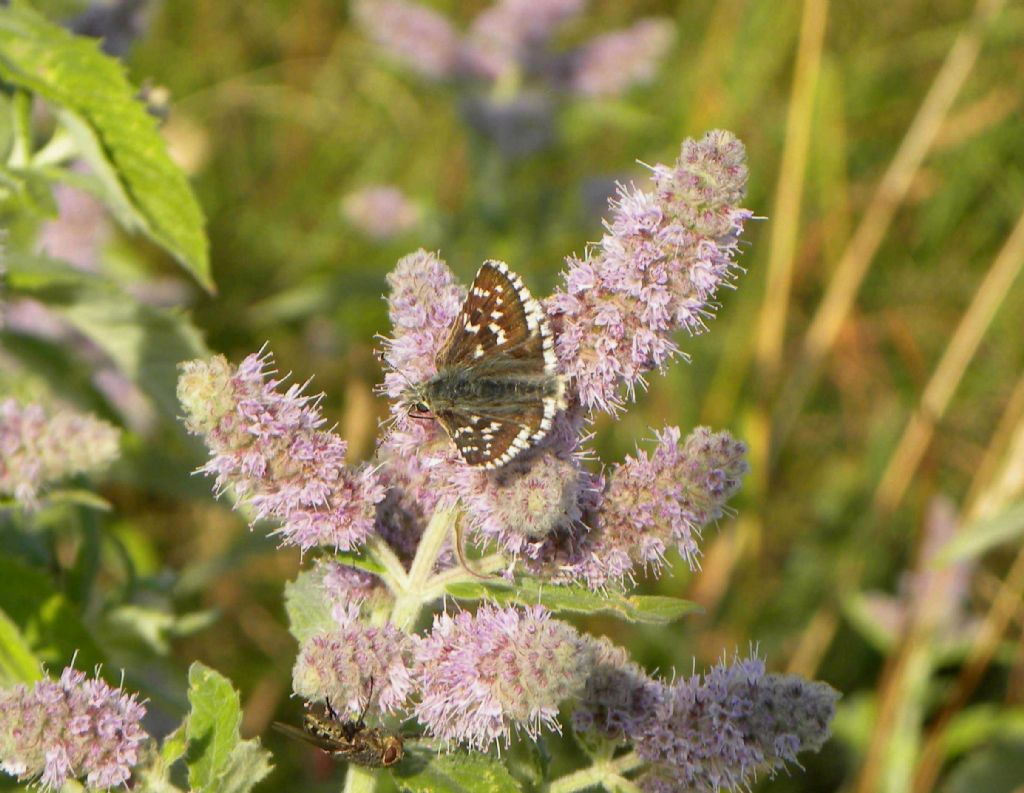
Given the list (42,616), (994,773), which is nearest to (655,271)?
(42,616)

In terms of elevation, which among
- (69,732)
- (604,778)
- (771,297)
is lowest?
(69,732)

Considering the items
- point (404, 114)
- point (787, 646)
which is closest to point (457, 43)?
point (404, 114)

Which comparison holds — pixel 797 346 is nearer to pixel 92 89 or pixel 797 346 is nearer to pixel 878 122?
pixel 878 122

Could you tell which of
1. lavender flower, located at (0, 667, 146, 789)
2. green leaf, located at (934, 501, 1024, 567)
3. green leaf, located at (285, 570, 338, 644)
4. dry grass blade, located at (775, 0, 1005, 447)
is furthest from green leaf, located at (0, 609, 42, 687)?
dry grass blade, located at (775, 0, 1005, 447)

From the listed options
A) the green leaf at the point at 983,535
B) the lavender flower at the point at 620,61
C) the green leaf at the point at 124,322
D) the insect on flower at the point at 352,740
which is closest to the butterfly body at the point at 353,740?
the insect on flower at the point at 352,740

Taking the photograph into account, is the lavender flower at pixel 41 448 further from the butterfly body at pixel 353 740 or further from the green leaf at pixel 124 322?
the butterfly body at pixel 353 740

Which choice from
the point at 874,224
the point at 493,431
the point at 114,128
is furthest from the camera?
the point at 874,224

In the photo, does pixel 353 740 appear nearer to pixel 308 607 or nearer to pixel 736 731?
pixel 308 607
